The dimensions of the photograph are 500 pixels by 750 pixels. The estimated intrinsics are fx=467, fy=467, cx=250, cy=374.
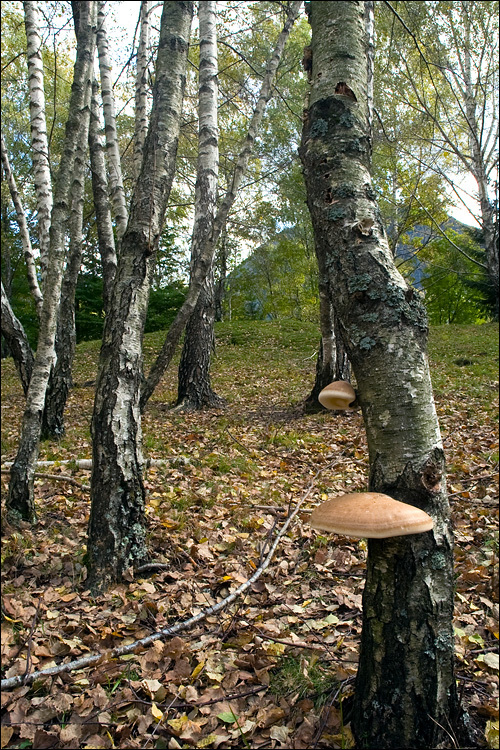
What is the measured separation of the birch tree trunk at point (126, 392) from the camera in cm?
356

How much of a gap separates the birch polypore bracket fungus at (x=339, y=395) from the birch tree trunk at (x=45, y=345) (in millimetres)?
3295

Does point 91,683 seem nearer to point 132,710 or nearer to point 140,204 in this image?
point 132,710

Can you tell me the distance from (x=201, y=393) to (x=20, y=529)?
18.8 ft

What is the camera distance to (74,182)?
564 cm

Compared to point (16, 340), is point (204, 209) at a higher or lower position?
higher

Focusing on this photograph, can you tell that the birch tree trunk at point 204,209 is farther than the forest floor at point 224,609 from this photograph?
Yes

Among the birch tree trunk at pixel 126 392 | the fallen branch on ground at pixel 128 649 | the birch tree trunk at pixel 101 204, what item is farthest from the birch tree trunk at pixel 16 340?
the fallen branch on ground at pixel 128 649

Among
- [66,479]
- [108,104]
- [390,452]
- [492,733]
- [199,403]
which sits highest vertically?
[108,104]

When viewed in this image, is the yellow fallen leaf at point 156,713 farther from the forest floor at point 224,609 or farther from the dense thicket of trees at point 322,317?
the dense thicket of trees at point 322,317

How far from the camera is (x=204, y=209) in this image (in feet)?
29.1

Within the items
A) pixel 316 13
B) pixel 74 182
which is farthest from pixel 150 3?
pixel 316 13

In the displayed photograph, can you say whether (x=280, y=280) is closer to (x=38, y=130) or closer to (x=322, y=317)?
(x=322, y=317)

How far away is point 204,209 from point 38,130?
303 cm

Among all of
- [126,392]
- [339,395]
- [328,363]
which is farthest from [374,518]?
[328,363]
